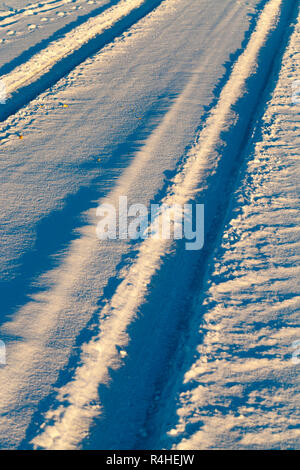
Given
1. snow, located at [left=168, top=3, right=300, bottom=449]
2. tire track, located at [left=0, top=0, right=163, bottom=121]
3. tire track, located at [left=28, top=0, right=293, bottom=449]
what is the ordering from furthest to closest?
tire track, located at [left=0, top=0, right=163, bottom=121] < tire track, located at [left=28, top=0, right=293, bottom=449] < snow, located at [left=168, top=3, right=300, bottom=449]

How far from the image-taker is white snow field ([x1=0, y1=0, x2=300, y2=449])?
316 cm

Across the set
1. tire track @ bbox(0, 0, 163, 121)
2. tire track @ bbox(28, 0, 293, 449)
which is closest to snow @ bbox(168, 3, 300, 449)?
tire track @ bbox(28, 0, 293, 449)

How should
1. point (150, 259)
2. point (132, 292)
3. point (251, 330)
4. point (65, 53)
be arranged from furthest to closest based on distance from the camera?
point (65, 53)
point (150, 259)
point (132, 292)
point (251, 330)

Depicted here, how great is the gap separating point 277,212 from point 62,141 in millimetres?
3210

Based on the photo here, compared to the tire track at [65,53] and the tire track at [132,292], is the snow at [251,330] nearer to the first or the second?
the tire track at [132,292]

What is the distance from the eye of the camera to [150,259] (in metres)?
4.35

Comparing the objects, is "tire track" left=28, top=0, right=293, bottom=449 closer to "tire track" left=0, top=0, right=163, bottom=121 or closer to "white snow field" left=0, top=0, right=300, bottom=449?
"white snow field" left=0, top=0, right=300, bottom=449

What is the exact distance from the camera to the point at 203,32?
31.4ft

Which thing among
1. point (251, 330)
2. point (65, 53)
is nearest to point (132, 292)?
point (251, 330)

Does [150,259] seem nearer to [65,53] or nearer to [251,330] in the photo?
[251,330]

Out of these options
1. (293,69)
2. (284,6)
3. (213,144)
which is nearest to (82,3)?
(284,6)

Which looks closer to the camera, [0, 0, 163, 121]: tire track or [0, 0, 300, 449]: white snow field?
[0, 0, 300, 449]: white snow field

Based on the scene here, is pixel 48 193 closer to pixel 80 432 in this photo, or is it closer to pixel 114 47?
pixel 80 432

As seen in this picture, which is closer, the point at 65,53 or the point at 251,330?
the point at 251,330
